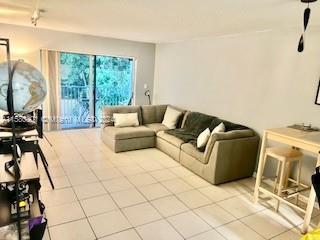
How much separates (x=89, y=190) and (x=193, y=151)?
5.48 ft

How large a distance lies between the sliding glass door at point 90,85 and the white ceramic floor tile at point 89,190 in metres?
3.07

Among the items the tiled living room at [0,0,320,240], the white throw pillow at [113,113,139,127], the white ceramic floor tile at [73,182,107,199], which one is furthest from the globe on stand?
the white throw pillow at [113,113,139,127]

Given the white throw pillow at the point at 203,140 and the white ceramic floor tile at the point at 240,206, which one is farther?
the white throw pillow at the point at 203,140

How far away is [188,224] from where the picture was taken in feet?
8.39

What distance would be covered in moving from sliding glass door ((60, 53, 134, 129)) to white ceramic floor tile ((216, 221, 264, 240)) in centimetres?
458

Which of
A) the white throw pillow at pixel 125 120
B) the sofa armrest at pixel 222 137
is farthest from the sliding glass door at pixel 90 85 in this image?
the sofa armrest at pixel 222 137

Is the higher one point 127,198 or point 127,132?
point 127,132

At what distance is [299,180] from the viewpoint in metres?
3.04

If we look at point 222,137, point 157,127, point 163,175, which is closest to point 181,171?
point 163,175

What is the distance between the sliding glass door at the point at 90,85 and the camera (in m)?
5.80

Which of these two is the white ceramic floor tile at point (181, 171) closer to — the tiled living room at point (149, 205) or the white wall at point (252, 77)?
the tiled living room at point (149, 205)

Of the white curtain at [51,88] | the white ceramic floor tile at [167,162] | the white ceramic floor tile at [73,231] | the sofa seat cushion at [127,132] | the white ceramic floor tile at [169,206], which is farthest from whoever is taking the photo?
the white curtain at [51,88]

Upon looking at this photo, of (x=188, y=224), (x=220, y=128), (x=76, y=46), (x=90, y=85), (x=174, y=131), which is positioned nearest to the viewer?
(x=188, y=224)

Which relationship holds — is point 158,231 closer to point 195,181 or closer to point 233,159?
point 195,181
